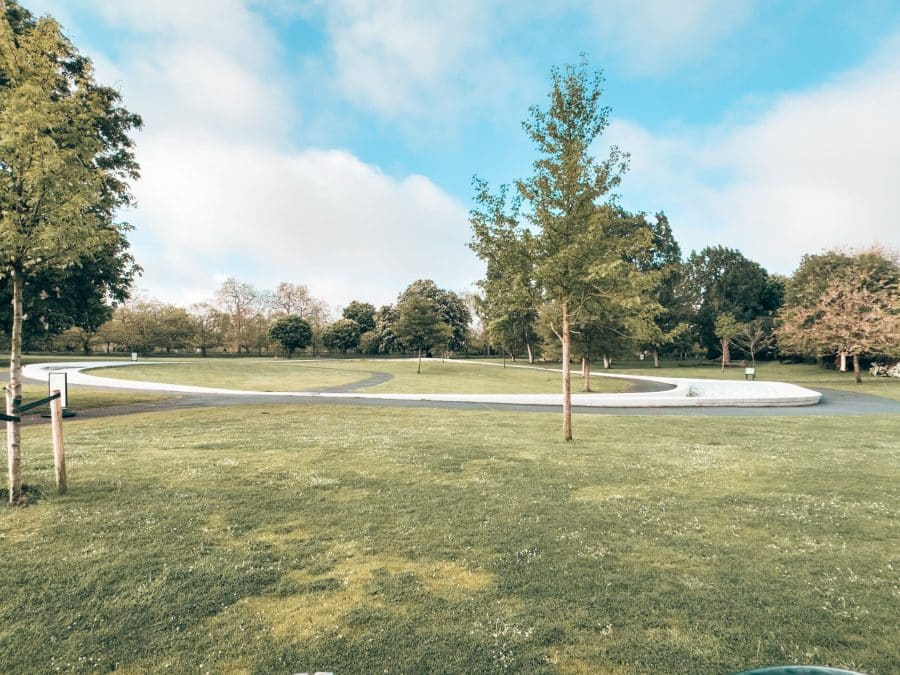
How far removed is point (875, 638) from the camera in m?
3.66

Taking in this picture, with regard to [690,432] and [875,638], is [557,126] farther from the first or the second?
[875,638]

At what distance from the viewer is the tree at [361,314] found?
99.6 meters

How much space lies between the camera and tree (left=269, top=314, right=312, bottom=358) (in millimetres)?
77312

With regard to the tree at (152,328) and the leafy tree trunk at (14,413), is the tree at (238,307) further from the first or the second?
the leafy tree trunk at (14,413)

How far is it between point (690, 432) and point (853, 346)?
134ft

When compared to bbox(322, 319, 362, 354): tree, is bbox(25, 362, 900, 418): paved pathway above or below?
below

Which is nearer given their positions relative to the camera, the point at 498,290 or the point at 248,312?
the point at 498,290

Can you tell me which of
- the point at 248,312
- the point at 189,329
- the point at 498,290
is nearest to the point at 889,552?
the point at 498,290

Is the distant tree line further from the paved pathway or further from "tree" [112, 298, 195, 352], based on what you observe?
the paved pathway

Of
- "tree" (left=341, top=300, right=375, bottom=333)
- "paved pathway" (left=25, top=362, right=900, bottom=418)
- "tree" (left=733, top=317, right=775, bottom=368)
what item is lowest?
"paved pathway" (left=25, top=362, right=900, bottom=418)

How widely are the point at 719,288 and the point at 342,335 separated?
229 feet

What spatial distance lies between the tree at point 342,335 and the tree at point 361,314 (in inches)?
242

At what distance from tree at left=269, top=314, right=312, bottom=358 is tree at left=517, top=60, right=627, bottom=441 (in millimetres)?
72192

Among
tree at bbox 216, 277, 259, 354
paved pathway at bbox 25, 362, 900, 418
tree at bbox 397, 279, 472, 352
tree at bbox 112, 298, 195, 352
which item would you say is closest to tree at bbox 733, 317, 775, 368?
paved pathway at bbox 25, 362, 900, 418
